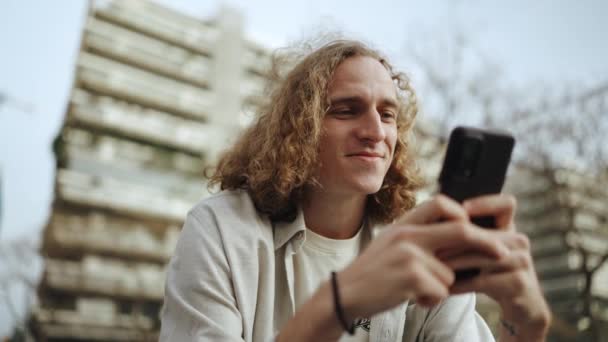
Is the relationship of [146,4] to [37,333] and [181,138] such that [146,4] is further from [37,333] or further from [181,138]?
[37,333]

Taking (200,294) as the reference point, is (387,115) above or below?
above

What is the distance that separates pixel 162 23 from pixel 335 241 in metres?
33.8

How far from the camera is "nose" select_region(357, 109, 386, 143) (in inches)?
67.3

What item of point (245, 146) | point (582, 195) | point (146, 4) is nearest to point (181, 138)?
point (146, 4)

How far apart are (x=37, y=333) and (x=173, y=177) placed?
10.9m

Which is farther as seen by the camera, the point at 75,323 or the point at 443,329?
the point at 75,323

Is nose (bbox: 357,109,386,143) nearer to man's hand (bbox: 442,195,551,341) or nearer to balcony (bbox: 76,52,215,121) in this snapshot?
man's hand (bbox: 442,195,551,341)

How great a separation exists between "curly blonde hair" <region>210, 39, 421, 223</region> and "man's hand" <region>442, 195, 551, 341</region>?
91 centimetres

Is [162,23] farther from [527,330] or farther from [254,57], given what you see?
[527,330]

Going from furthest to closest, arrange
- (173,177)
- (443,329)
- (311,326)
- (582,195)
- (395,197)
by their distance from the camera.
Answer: (173,177) < (582,195) < (395,197) < (443,329) < (311,326)

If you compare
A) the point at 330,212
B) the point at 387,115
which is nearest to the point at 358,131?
the point at 387,115

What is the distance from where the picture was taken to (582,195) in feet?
43.0

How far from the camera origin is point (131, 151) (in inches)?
1191

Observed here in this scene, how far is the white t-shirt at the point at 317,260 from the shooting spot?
5.77 ft
